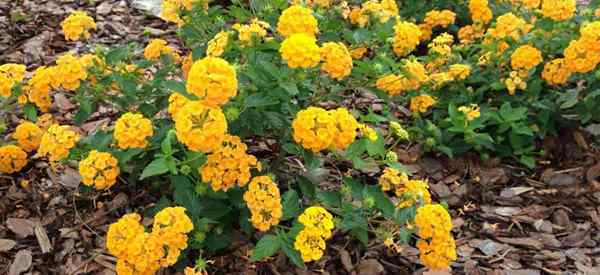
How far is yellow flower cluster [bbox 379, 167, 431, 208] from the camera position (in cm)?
295

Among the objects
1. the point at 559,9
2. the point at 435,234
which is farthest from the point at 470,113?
the point at 435,234

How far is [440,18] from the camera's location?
472cm

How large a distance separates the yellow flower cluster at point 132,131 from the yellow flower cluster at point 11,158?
3.25ft

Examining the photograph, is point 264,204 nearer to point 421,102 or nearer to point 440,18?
point 421,102

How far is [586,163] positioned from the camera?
4074mm

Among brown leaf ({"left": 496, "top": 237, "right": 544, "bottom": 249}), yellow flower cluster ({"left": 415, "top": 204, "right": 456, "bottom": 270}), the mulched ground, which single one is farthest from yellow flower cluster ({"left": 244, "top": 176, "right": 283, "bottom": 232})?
brown leaf ({"left": 496, "top": 237, "right": 544, "bottom": 249})

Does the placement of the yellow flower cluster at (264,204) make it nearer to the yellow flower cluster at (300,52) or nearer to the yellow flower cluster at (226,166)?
the yellow flower cluster at (226,166)

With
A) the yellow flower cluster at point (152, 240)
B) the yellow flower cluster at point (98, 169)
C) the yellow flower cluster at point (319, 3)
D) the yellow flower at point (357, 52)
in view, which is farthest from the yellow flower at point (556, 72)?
the yellow flower cluster at point (98, 169)

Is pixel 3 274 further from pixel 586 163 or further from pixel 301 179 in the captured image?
pixel 586 163

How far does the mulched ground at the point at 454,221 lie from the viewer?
3279 mm

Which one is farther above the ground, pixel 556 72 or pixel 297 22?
pixel 297 22

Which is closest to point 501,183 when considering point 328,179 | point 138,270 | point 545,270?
point 545,270

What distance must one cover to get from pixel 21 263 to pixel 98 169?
0.77 metres

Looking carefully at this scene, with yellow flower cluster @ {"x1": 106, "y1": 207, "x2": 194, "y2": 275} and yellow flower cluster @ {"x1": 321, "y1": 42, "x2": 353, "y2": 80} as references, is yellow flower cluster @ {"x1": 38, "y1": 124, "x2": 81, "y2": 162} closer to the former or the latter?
yellow flower cluster @ {"x1": 106, "y1": 207, "x2": 194, "y2": 275}
